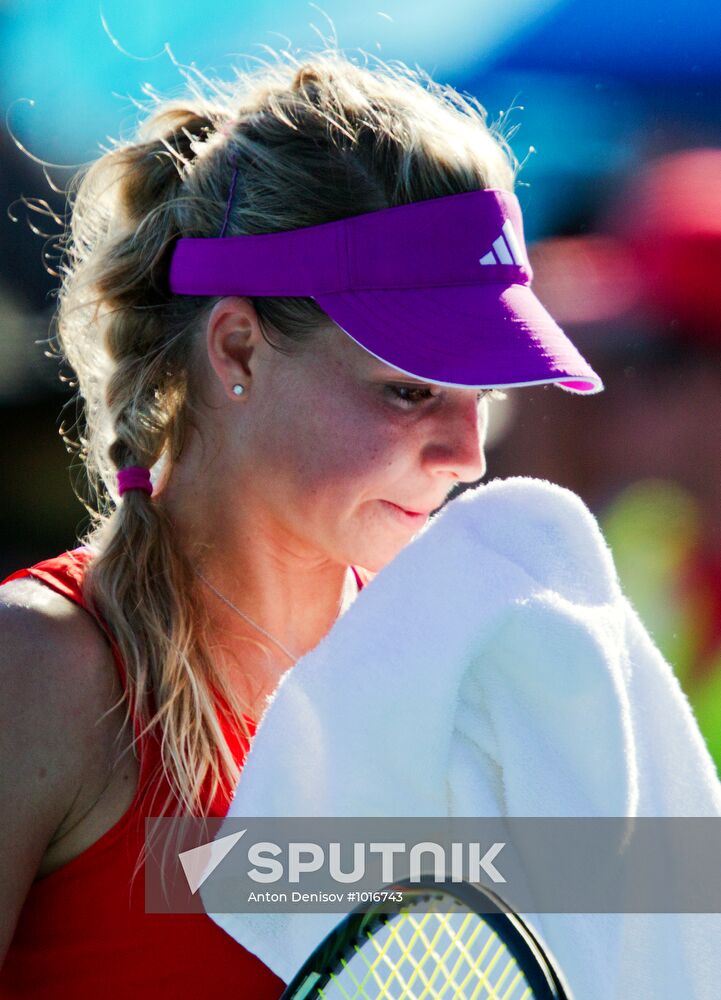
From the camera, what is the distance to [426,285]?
1.46 m

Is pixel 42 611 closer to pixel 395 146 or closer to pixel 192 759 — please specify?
pixel 192 759

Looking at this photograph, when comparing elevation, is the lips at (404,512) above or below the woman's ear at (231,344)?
below

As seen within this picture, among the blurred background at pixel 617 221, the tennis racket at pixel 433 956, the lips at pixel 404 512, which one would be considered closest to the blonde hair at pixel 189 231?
the lips at pixel 404 512

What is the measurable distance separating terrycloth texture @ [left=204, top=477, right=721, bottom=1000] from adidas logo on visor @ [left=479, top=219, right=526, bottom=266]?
402 mm

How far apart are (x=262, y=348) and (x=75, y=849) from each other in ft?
2.10

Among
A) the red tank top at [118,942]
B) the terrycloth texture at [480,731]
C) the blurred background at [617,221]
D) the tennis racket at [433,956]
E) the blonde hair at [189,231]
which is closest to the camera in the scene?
the tennis racket at [433,956]

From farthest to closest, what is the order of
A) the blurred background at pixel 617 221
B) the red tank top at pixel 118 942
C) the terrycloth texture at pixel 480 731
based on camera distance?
the blurred background at pixel 617 221, the red tank top at pixel 118 942, the terrycloth texture at pixel 480 731

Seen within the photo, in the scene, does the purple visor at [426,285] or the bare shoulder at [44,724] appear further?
the purple visor at [426,285]

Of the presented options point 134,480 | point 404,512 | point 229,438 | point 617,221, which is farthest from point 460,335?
point 617,221

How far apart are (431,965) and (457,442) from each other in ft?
2.02

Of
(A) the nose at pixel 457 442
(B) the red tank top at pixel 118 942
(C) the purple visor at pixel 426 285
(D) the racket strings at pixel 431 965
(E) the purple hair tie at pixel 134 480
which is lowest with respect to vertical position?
(B) the red tank top at pixel 118 942

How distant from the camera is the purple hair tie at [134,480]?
1531 mm

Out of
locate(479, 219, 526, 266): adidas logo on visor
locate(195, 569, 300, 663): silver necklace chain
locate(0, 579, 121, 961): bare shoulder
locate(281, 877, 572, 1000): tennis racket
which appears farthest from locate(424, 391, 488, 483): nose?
locate(281, 877, 572, 1000): tennis racket

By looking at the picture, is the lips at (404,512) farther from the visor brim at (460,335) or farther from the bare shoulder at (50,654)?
the bare shoulder at (50,654)
